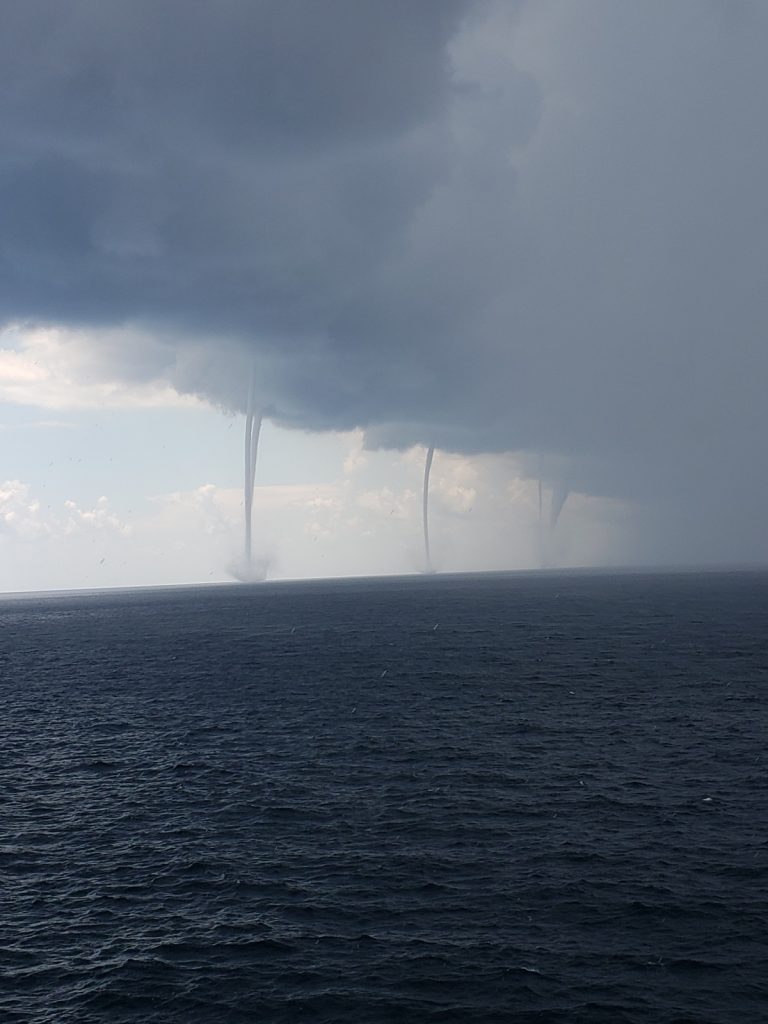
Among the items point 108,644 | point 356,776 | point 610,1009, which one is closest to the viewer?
point 610,1009

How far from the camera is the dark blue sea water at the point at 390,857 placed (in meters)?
33.4

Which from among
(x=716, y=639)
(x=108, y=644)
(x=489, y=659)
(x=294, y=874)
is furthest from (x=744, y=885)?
(x=108, y=644)

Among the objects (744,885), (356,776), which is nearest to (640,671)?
(356,776)

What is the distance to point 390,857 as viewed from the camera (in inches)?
1864

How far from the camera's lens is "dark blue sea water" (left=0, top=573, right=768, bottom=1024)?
3341cm

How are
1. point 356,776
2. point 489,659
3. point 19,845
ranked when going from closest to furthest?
point 19,845 < point 356,776 < point 489,659

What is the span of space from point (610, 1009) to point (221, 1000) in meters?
16.2

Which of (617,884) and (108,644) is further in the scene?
(108,644)

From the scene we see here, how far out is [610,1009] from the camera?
102ft

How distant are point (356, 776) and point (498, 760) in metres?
12.8

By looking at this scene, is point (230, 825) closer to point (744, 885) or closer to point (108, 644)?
point (744, 885)

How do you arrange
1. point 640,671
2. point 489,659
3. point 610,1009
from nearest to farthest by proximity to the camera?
1. point 610,1009
2. point 640,671
3. point 489,659

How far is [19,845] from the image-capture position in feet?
171

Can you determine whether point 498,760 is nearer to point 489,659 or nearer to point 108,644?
point 489,659
